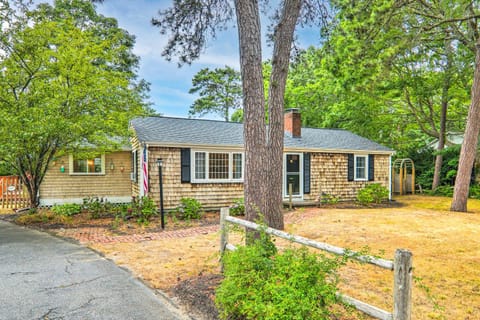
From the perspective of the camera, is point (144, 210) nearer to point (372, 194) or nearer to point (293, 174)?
point (293, 174)

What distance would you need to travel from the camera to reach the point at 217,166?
1138 centimetres

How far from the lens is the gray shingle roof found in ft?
35.4

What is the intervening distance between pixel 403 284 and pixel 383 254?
765mm

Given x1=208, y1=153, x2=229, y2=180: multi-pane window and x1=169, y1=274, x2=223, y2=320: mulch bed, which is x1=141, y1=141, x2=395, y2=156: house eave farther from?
x1=169, y1=274, x2=223, y2=320: mulch bed

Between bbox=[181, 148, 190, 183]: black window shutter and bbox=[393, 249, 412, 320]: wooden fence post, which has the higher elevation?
bbox=[181, 148, 190, 183]: black window shutter

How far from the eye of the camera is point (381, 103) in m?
18.6

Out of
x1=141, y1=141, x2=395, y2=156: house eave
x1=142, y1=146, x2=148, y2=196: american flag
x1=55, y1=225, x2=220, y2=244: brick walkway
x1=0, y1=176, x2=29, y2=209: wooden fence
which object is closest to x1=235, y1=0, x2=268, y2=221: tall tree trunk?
x1=55, y1=225, x2=220, y2=244: brick walkway

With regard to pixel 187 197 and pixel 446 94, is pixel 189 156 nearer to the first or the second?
pixel 187 197

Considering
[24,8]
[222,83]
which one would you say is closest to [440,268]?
[24,8]

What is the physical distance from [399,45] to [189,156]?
721 cm

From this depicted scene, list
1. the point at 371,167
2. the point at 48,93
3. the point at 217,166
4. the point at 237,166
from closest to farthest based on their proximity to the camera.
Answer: the point at 48,93 → the point at 217,166 → the point at 237,166 → the point at 371,167

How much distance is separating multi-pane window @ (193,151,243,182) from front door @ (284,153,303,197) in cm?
216

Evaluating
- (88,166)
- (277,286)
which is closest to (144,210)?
(88,166)

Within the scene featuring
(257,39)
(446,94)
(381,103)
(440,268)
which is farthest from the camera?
(381,103)
